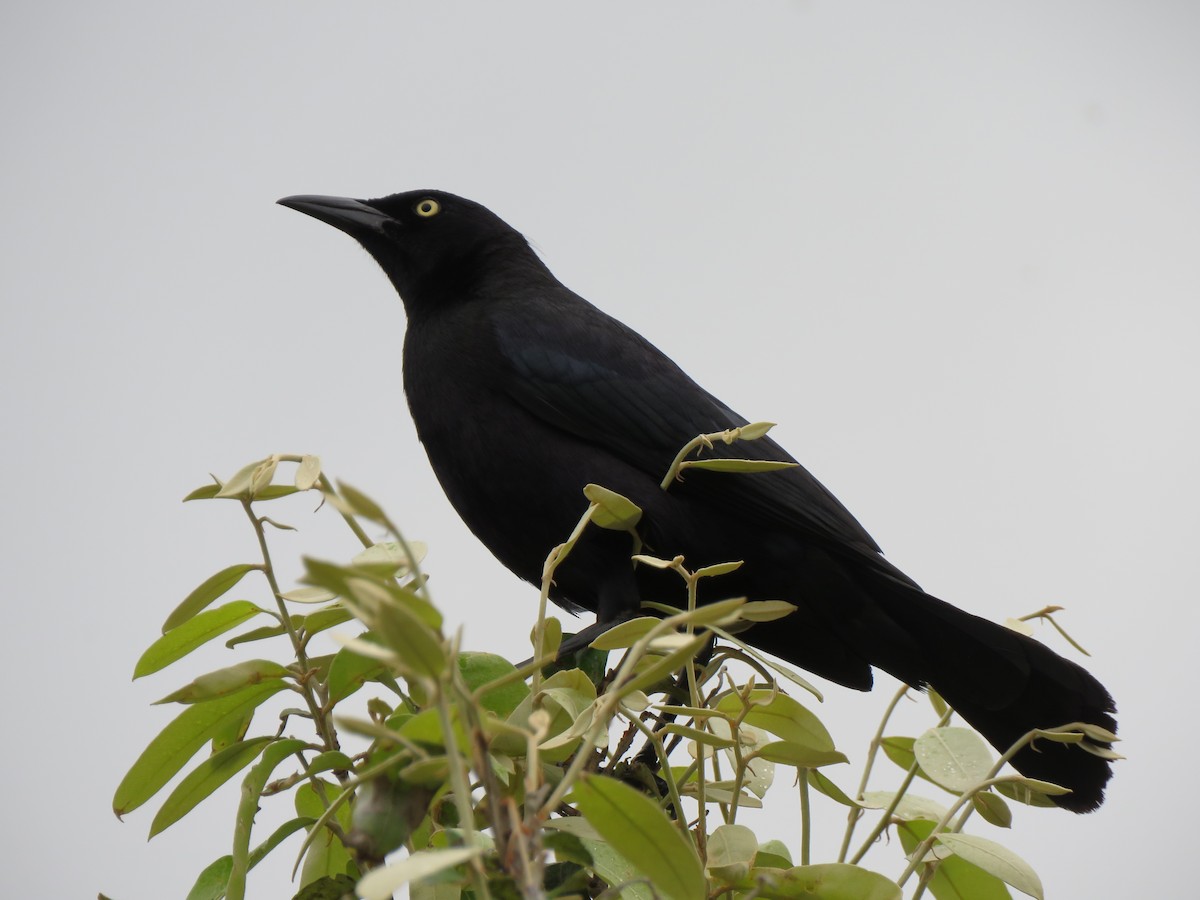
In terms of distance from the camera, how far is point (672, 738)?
2453mm

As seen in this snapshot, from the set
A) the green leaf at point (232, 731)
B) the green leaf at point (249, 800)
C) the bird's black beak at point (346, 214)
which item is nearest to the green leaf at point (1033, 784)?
the green leaf at point (249, 800)

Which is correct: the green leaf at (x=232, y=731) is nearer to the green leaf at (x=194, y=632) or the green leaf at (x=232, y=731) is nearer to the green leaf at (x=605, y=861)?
the green leaf at (x=194, y=632)

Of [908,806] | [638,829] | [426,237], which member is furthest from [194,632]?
[426,237]

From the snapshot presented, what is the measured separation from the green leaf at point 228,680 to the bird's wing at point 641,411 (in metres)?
1.93

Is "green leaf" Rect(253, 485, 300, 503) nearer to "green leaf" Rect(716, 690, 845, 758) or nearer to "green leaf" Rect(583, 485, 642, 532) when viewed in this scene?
"green leaf" Rect(583, 485, 642, 532)

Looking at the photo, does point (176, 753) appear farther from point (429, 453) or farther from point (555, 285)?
point (555, 285)

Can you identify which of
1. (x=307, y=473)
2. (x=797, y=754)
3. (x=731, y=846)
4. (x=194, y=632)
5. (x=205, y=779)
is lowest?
(x=731, y=846)

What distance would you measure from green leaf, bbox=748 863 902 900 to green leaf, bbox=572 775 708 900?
466 mm

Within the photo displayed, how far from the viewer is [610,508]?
75.7 inches

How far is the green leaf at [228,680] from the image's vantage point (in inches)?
67.4

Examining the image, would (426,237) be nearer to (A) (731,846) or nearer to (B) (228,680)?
(B) (228,680)

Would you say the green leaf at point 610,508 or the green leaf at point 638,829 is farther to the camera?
the green leaf at point 610,508

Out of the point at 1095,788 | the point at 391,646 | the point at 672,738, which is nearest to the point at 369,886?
the point at 391,646

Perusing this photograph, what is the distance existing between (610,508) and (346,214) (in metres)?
3.06
